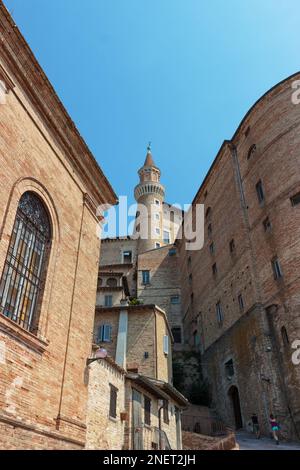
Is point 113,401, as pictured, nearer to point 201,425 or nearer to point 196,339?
point 201,425

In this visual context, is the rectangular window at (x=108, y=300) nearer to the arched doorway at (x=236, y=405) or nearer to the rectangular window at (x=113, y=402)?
the arched doorway at (x=236, y=405)

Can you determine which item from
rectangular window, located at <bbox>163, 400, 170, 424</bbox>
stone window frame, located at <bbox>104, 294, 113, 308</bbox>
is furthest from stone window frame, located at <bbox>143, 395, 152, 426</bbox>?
stone window frame, located at <bbox>104, 294, 113, 308</bbox>

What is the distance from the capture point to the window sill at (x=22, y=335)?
7.25 m

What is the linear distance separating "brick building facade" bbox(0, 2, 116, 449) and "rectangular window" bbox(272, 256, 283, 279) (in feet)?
43.1

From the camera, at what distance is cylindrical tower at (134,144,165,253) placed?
53.0m

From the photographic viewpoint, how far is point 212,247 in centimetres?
3069

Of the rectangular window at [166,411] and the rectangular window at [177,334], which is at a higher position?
the rectangular window at [177,334]

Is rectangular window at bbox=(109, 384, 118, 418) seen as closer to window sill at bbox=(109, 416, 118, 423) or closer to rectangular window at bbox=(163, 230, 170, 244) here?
window sill at bbox=(109, 416, 118, 423)

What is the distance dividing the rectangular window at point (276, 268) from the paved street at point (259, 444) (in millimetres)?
8194

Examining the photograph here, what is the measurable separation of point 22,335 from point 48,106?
19.9 feet

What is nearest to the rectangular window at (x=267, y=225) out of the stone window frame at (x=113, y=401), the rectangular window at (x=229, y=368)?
the rectangular window at (x=229, y=368)

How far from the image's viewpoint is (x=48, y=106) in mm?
10297

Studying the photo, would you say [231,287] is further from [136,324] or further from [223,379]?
[136,324]

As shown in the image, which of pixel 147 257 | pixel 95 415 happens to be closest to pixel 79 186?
pixel 95 415
